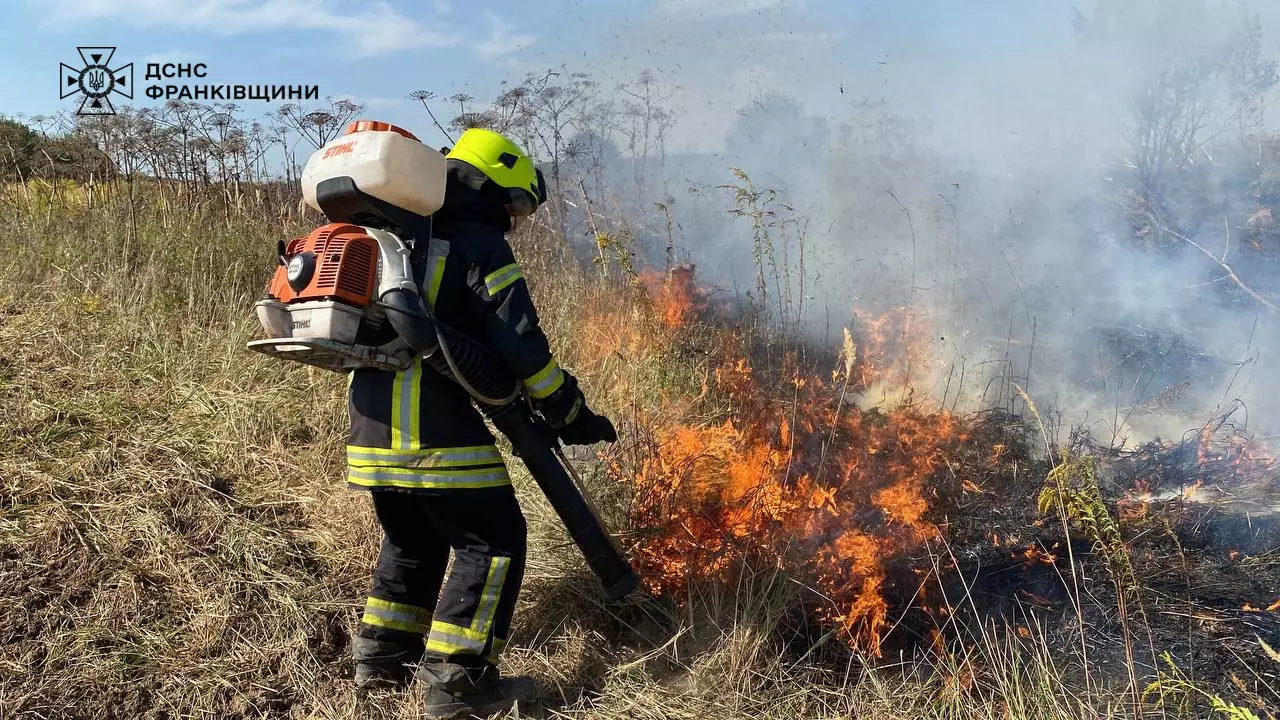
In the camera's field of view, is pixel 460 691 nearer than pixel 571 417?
Yes

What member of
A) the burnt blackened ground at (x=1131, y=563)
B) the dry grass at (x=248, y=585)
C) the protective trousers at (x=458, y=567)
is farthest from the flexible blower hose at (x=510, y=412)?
the burnt blackened ground at (x=1131, y=563)

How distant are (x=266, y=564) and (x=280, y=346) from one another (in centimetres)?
143

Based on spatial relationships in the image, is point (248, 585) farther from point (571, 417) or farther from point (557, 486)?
point (571, 417)

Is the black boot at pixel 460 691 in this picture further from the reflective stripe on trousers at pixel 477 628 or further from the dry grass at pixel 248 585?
the dry grass at pixel 248 585

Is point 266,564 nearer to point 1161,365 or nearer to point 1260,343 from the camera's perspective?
point 1161,365

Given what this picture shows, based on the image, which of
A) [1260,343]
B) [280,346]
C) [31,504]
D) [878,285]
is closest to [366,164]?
[280,346]

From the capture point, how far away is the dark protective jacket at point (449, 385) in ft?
8.18

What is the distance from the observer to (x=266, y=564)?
10.9 feet

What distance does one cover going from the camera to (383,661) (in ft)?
9.17

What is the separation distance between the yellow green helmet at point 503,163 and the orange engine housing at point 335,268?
0.48 m

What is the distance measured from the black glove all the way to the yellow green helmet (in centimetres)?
63

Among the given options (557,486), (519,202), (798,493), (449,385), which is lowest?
(798,493)

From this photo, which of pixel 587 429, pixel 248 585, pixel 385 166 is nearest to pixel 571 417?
pixel 587 429

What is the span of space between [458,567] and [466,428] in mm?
465
